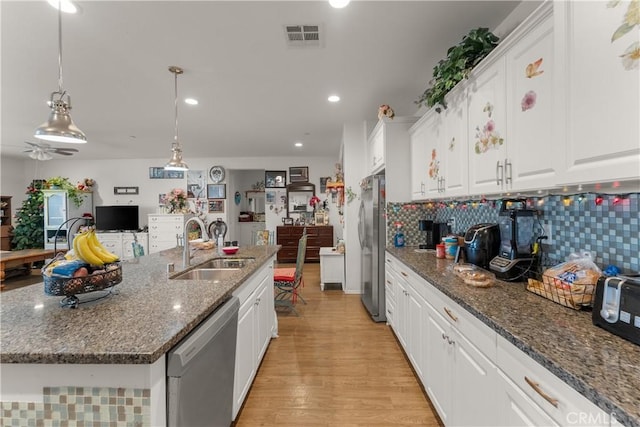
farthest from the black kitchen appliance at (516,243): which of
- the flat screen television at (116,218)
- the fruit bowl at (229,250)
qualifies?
the flat screen television at (116,218)

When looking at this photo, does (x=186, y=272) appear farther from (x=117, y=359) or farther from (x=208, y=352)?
(x=117, y=359)

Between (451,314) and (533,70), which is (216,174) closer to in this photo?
(451,314)

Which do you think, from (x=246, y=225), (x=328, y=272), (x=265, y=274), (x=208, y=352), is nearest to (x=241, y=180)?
(x=246, y=225)

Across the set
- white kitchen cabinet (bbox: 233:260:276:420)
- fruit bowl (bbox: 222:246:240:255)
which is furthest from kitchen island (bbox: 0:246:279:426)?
fruit bowl (bbox: 222:246:240:255)

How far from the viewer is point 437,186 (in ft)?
7.89

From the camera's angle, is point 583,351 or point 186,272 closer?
point 583,351

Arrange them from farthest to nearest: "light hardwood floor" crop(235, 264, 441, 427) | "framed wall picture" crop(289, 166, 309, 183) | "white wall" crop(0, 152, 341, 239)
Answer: "framed wall picture" crop(289, 166, 309, 183) → "white wall" crop(0, 152, 341, 239) → "light hardwood floor" crop(235, 264, 441, 427)

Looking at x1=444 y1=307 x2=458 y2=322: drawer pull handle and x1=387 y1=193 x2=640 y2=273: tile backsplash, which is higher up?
x1=387 y1=193 x2=640 y2=273: tile backsplash

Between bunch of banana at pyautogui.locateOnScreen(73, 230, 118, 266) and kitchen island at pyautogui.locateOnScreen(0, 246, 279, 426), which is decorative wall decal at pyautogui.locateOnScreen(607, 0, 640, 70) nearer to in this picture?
kitchen island at pyautogui.locateOnScreen(0, 246, 279, 426)

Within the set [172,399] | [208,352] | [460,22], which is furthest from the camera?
[460,22]

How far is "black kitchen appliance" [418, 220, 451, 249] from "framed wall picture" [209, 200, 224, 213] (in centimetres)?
525

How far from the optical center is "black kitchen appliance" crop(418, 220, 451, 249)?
2878 millimetres

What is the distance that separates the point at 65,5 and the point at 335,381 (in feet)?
10.1

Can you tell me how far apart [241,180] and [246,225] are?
1.30 m
